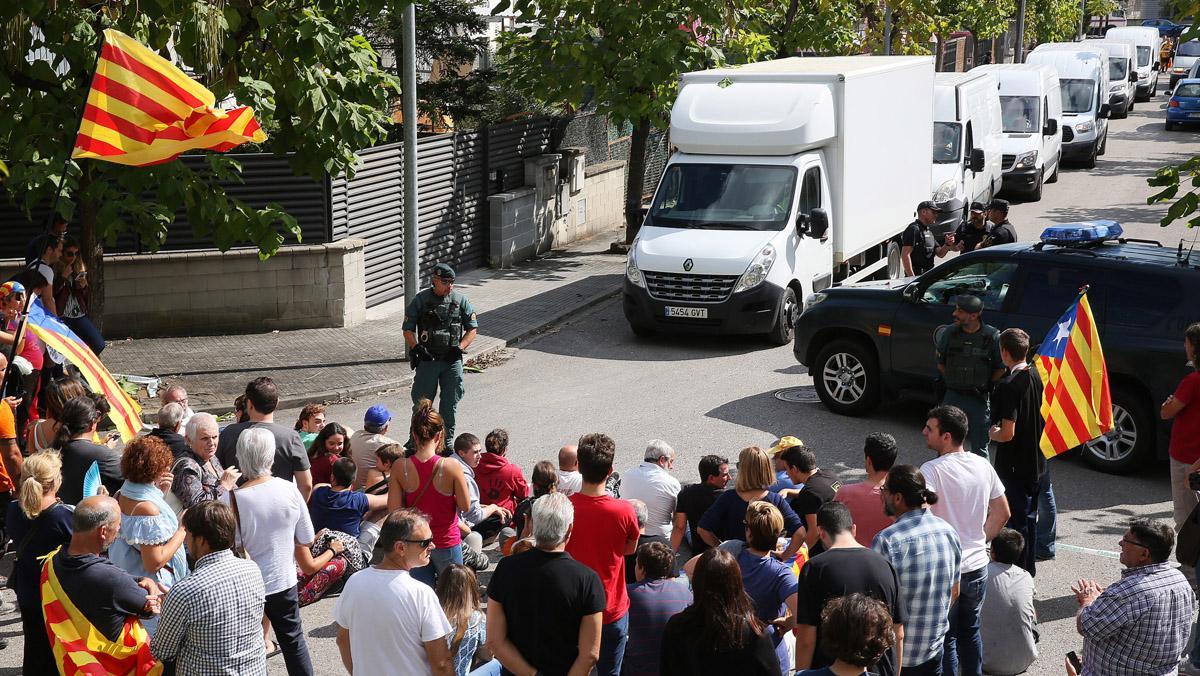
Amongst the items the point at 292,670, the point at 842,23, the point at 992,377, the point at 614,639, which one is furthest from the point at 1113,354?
the point at 842,23

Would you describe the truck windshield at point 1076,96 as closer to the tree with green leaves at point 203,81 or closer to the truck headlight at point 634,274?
the truck headlight at point 634,274

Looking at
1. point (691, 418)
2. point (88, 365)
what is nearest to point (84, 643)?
point (88, 365)

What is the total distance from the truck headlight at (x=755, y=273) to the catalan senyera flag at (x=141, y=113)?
24.1 ft

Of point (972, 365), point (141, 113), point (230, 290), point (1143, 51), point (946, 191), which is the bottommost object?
point (230, 290)

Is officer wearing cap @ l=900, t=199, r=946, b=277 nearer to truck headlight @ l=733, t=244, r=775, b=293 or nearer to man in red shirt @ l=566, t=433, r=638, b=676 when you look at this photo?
truck headlight @ l=733, t=244, r=775, b=293

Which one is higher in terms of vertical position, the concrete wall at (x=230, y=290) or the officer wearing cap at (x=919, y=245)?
the officer wearing cap at (x=919, y=245)

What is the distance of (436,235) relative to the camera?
19203 mm

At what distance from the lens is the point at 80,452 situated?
7.48 m

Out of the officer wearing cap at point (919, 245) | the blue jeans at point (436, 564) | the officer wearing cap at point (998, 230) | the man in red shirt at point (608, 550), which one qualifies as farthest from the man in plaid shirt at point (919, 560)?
the officer wearing cap at point (919, 245)

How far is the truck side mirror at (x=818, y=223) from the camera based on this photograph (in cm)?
1545

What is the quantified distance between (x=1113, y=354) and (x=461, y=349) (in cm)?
543

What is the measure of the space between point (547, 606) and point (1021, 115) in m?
23.5

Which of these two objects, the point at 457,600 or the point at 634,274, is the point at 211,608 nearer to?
the point at 457,600

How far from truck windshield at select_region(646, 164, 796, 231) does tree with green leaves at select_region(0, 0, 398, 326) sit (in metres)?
4.66
